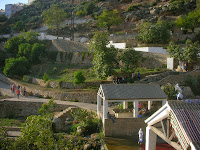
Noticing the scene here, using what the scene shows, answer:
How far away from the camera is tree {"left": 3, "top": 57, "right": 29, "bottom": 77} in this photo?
1207 inches

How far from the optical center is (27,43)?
36531mm

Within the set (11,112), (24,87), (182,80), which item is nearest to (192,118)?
(182,80)

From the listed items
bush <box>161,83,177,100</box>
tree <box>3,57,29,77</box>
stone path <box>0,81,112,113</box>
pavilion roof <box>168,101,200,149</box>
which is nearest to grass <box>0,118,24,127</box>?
stone path <box>0,81,112,113</box>

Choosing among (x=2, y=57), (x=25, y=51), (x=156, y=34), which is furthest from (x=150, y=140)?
(x=2, y=57)

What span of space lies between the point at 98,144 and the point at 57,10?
110ft

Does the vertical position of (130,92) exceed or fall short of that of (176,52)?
it falls short

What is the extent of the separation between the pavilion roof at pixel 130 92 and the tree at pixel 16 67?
1849cm

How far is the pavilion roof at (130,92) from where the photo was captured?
51.1ft

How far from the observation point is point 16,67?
3127 cm

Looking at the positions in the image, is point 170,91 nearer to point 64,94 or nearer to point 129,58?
point 129,58

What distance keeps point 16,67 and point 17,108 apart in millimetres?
10252

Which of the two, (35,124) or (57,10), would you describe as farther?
(57,10)

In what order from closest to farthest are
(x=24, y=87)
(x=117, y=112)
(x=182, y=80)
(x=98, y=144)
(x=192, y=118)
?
(x=192, y=118) → (x=98, y=144) → (x=117, y=112) → (x=182, y=80) → (x=24, y=87)

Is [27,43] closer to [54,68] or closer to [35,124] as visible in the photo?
[54,68]
